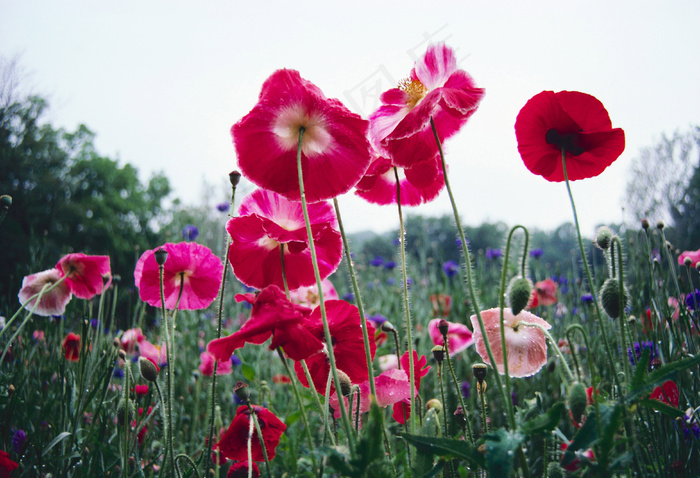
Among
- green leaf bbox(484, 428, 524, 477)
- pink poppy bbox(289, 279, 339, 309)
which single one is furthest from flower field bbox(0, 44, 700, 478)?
pink poppy bbox(289, 279, 339, 309)

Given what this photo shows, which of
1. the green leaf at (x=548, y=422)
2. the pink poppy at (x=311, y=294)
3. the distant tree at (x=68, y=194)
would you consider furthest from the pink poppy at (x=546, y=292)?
the distant tree at (x=68, y=194)

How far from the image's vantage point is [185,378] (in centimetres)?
309

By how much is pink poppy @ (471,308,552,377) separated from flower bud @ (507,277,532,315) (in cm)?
29

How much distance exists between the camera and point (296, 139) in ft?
2.68

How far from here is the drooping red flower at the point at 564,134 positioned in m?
0.77

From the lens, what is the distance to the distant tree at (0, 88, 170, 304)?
12.1 metres

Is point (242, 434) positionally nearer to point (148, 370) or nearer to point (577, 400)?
point (148, 370)

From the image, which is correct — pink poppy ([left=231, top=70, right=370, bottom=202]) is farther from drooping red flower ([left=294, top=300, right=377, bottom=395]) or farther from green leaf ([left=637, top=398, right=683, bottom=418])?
green leaf ([left=637, top=398, right=683, bottom=418])

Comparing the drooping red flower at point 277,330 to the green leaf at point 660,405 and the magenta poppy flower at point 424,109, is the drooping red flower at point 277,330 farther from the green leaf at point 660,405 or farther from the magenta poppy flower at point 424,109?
the green leaf at point 660,405

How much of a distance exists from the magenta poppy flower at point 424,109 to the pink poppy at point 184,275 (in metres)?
0.57

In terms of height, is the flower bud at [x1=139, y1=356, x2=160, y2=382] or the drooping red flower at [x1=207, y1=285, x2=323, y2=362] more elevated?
the drooping red flower at [x1=207, y1=285, x2=323, y2=362]

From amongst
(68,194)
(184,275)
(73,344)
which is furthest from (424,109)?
(68,194)

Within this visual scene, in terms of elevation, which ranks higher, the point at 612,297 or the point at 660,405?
the point at 612,297

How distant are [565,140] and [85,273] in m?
1.50
